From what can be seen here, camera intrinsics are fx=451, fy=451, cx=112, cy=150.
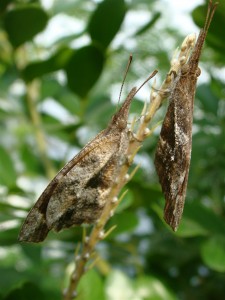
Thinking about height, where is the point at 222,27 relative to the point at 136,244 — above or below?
above

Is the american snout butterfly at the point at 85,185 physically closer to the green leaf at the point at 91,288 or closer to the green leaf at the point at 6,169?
the green leaf at the point at 91,288

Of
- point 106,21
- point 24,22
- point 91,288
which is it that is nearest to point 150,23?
point 106,21

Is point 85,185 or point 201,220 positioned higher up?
point 85,185

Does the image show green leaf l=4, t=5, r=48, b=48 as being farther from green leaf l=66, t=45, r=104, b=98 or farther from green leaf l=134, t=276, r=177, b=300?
green leaf l=134, t=276, r=177, b=300

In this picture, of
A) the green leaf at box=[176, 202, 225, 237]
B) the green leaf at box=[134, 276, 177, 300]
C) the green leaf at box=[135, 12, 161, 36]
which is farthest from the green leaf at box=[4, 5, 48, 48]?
the green leaf at box=[134, 276, 177, 300]

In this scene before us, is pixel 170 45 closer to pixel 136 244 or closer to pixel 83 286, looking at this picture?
pixel 136 244

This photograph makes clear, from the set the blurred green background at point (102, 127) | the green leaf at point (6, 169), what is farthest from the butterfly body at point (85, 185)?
the green leaf at point (6, 169)

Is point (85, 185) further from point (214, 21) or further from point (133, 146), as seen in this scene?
point (214, 21)

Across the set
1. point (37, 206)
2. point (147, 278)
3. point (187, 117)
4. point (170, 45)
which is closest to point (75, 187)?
point (37, 206)
